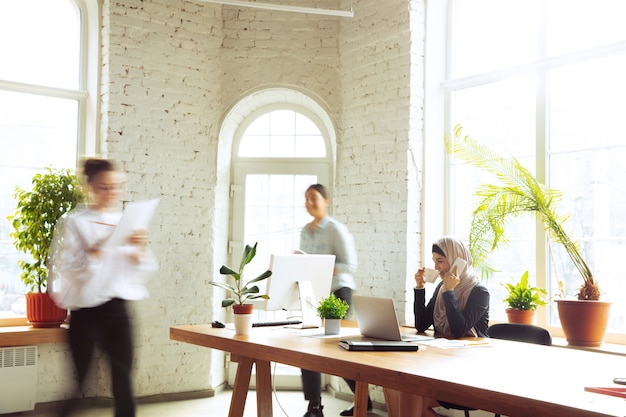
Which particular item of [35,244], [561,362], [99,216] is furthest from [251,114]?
[561,362]

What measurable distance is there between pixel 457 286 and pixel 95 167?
1936 millimetres

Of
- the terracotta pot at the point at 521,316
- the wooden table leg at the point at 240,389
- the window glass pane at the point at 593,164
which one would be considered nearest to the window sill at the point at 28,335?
the wooden table leg at the point at 240,389

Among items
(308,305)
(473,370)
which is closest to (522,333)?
(308,305)

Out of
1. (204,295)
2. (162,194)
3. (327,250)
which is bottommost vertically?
(204,295)

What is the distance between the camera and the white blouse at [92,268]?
3.04 meters

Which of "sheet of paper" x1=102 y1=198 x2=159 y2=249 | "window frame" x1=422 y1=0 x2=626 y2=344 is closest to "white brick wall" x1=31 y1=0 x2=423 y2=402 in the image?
"window frame" x1=422 y1=0 x2=626 y2=344

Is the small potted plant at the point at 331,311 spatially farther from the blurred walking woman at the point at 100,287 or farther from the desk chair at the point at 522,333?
the blurred walking woman at the point at 100,287

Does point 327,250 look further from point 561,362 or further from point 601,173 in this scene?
point 561,362

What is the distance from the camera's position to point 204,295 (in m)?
5.50

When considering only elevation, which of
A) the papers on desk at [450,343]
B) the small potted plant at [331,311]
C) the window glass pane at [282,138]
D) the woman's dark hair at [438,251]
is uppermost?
the window glass pane at [282,138]

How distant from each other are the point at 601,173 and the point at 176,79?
10.5ft

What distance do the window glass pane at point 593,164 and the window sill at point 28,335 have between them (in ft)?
11.4

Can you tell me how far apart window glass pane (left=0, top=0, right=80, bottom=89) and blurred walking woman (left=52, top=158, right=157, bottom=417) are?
8.11 feet

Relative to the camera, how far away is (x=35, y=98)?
523 centimetres
